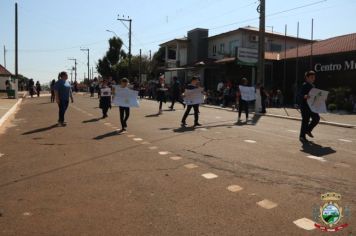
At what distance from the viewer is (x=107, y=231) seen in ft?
14.0

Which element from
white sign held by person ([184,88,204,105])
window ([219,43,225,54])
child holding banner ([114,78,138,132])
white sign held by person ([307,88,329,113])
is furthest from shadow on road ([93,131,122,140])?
window ([219,43,225,54])

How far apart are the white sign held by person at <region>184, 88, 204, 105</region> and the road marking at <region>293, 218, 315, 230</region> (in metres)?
9.74

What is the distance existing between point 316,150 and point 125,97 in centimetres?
630

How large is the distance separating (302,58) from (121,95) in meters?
17.7

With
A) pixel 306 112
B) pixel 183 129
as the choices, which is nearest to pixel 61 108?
pixel 183 129

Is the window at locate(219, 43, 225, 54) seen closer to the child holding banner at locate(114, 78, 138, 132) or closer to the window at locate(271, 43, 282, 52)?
the window at locate(271, 43, 282, 52)

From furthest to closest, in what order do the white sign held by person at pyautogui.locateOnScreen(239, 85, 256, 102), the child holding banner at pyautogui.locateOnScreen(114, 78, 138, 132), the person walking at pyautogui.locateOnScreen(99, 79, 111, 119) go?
the person walking at pyautogui.locateOnScreen(99, 79, 111, 119) → the white sign held by person at pyautogui.locateOnScreen(239, 85, 256, 102) → the child holding banner at pyautogui.locateOnScreen(114, 78, 138, 132)

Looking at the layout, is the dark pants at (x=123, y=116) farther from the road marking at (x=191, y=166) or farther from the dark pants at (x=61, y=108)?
the road marking at (x=191, y=166)

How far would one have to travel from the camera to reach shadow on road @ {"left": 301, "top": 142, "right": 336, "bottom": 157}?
8607 millimetres

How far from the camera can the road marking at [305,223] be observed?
434 cm

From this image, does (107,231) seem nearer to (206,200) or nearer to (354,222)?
(206,200)

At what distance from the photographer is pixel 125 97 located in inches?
517

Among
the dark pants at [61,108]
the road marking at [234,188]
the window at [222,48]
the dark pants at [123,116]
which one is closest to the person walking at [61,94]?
the dark pants at [61,108]

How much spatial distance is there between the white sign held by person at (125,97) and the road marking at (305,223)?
9.05 m
